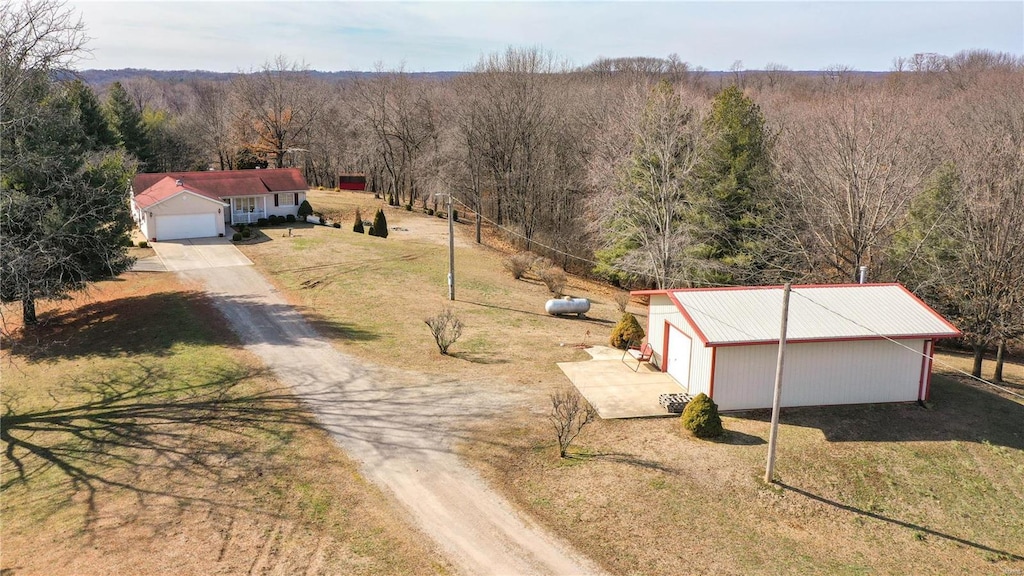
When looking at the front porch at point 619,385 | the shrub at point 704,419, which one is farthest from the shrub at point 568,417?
the shrub at point 704,419

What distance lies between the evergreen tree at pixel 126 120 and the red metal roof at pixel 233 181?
11.7 meters

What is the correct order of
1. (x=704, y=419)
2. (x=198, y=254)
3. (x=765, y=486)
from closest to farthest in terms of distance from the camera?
(x=765, y=486)
(x=704, y=419)
(x=198, y=254)

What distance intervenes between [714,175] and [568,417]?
872 inches

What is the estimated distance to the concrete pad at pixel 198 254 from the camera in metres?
37.9

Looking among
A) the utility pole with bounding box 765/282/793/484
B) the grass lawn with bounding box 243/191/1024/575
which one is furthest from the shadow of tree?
the utility pole with bounding box 765/282/793/484

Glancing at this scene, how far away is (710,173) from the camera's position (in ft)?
117

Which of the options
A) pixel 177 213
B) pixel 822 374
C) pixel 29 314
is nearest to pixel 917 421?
pixel 822 374

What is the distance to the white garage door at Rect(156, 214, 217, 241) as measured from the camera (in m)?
43.7

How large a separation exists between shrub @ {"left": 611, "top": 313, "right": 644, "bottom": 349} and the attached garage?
1216 inches

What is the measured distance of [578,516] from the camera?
49.8 ft

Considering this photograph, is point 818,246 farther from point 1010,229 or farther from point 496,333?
point 496,333

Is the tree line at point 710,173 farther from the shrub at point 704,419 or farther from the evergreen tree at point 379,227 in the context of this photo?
the shrub at point 704,419

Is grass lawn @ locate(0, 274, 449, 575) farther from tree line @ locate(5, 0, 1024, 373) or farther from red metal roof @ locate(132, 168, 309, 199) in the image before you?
red metal roof @ locate(132, 168, 309, 199)

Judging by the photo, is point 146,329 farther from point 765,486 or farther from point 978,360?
point 978,360
